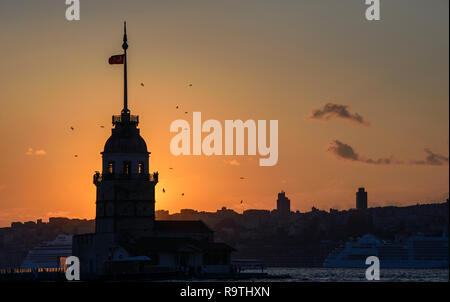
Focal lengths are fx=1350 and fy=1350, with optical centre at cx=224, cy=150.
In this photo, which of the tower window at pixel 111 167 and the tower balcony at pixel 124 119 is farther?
the tower balcony at pixel 124 119

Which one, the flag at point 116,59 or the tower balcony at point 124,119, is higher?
the flag at point 116,59

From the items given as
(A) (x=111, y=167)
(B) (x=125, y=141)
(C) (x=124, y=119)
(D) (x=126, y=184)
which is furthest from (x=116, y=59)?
(D) (x=126, y=184)

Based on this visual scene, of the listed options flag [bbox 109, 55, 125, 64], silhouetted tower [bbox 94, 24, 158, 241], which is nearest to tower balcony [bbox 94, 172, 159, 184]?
silhouetted tower [bbox 94, 24, 158, 241]

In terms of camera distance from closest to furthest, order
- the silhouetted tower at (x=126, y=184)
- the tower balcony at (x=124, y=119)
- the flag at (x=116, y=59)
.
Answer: the flag at (x=116, y=59)
the silhouetted tower at (x=126, y=184)
the tower balcony at (x=124, y=119)

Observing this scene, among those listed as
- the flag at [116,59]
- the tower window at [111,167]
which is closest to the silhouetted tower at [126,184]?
the tower window at [111,167]

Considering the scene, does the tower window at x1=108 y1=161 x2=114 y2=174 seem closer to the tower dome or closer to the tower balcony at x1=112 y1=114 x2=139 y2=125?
Answer: the tower dome

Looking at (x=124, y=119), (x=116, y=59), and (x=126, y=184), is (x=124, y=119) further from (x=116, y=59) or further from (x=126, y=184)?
(x=116, y=59)

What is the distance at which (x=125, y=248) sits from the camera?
145m

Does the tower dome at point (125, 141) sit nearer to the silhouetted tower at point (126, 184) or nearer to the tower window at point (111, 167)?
the silhouetted tower at point (126, 184)

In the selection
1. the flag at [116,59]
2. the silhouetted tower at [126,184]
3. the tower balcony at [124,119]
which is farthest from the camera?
the tower balcony at [124,119]

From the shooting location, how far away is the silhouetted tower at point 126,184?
486ft

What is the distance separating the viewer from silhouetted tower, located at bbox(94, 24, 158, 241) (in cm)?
14812
